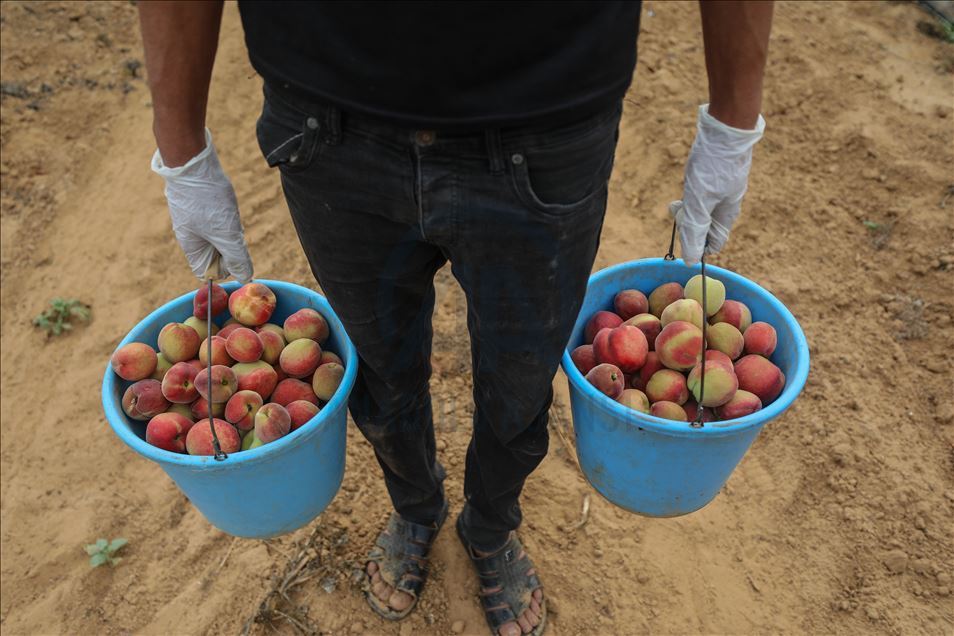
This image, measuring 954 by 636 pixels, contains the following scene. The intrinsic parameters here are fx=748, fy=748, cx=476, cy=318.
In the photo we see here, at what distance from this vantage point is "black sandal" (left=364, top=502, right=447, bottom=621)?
Answer: 2.45 m

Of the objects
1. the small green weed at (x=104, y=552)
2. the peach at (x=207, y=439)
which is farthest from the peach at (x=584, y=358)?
the small green weed at (x=104, y=552)

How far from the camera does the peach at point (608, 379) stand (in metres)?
1.93

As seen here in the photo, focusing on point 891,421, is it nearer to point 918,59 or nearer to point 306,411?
point 306,411

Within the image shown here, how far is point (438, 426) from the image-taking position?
9.73 ft

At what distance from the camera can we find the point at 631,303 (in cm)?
221

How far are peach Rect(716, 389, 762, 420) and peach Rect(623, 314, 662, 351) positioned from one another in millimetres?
273

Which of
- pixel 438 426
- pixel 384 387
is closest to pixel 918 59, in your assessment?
pixel 438 426

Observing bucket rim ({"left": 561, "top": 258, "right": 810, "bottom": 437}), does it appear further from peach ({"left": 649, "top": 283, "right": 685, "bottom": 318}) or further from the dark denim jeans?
peach ({"left": 649, "top": 283, "right": 685, "bottom": 318})

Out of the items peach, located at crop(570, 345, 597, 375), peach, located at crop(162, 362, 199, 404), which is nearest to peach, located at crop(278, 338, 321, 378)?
peach, located at crop(162, 362, 199, 404)

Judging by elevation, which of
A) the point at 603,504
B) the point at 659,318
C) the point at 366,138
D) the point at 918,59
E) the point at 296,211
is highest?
the point at 366,138

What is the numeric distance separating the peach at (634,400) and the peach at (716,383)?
0.44 ft

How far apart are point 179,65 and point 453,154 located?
608 millimetres

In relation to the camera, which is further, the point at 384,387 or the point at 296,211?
the point at 384,387

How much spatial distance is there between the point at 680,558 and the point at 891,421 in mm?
1040
